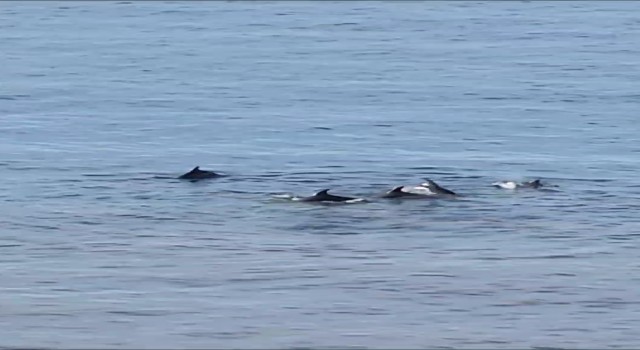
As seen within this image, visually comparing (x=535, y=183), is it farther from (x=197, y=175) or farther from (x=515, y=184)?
(x=197, y=175)

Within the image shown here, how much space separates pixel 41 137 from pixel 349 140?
12.6 ft

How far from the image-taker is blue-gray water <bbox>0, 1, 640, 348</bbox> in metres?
13.5

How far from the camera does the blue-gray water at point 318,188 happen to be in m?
13.5

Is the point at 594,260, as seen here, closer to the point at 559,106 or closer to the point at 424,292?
the point at 424,292

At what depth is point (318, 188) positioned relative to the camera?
1936cm

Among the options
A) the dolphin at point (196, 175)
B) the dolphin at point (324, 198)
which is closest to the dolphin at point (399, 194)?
the dolphin at point (324, 198)

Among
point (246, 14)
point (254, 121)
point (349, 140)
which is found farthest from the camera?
point (246, 14)

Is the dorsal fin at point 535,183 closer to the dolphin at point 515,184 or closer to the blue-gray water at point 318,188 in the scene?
the dolphin at point 515,184

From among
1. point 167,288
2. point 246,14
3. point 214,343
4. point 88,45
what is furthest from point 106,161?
point 246,14

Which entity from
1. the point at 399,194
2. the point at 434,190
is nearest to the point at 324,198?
the point at 399,194

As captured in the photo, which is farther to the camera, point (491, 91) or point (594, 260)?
point (491, 91)

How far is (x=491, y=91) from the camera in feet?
93.5

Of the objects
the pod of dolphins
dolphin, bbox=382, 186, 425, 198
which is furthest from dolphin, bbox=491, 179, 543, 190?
dolphin, bbox=382, 186, 425, 198

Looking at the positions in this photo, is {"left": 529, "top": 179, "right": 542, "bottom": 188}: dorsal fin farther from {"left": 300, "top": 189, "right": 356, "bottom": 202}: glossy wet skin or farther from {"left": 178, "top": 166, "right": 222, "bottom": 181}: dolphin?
{"left": 178, "top": 166, "right": 222, "bottom": 181}: dolphin
